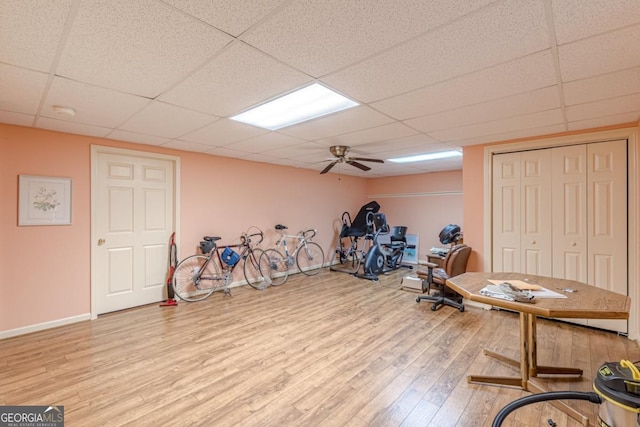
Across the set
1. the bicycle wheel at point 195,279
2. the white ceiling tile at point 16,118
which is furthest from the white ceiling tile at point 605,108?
the white ceiling tile at point 16,118

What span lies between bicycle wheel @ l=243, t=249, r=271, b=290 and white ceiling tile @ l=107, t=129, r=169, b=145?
2333 mm

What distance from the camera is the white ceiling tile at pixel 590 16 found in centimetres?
128

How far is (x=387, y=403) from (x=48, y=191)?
416 centimetres

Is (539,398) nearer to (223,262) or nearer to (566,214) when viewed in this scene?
(566,214)

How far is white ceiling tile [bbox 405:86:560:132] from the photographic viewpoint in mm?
2309

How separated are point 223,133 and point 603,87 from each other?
141 inches

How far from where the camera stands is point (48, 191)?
321cm

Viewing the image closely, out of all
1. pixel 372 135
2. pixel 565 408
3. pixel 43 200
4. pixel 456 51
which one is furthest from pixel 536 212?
pixel 43 200

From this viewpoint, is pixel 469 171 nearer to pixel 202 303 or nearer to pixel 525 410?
pixel 525 410

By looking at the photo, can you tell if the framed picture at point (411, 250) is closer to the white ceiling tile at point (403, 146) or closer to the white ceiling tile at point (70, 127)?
the white ceiling tile at point (403, 146)

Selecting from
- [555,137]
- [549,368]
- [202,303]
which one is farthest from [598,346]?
[202,303]

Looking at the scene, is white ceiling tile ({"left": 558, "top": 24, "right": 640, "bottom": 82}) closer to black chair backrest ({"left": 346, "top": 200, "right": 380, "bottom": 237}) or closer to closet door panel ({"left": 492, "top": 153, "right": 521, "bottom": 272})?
closet door panel ({"left": 492, "top": 153, "right": 521, "bottom": 272})

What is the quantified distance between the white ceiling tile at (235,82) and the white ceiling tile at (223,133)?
0.44 m

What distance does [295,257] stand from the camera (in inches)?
235
